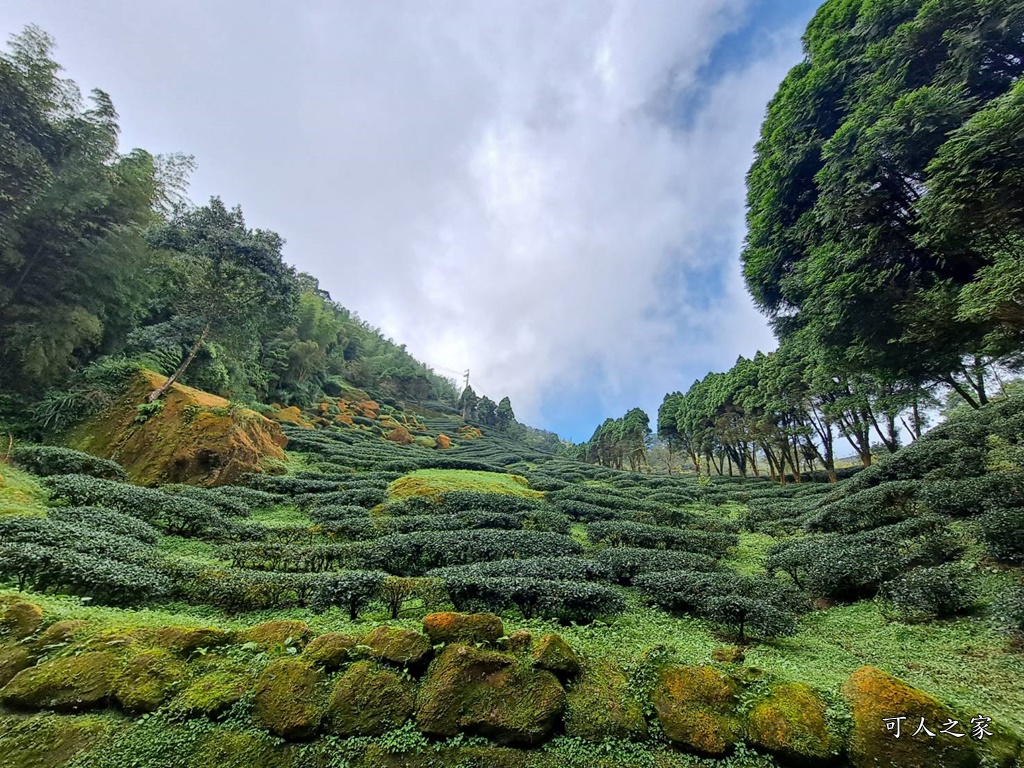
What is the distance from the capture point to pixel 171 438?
1212 cm

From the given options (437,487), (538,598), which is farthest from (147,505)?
(538,598)

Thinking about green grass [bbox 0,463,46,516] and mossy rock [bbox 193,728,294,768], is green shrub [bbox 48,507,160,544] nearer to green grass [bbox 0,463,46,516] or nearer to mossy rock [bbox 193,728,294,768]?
green grass [bbox 0,463,46,516]

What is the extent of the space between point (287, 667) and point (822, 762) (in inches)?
158

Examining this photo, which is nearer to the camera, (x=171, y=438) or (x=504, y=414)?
(x=171, y=438)

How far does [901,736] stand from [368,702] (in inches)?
148

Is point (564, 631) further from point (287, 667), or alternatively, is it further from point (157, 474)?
point (157, 474)

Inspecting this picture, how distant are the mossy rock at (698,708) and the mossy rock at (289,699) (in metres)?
2.68

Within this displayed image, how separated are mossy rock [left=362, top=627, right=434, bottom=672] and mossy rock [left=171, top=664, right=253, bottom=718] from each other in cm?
94

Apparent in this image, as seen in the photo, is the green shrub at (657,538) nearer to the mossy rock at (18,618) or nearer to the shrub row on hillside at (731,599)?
the shrub row on hillside at (731,599)

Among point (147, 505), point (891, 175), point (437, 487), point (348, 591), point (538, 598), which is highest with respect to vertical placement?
point (891, 175)

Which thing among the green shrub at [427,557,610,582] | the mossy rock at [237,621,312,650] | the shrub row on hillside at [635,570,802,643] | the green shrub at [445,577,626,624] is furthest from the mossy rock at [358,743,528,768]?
the shrub row on hillside at [635,570,802,643]

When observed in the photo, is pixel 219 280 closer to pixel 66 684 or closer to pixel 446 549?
pixel 446 549

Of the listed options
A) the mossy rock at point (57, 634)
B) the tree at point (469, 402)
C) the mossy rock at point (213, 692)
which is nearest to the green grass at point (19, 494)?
the mossy rock at point (57, 634)

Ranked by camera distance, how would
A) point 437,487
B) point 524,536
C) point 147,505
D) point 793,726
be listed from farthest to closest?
point 437,487 < point 524,536 < point 147,505 < point 793,726
